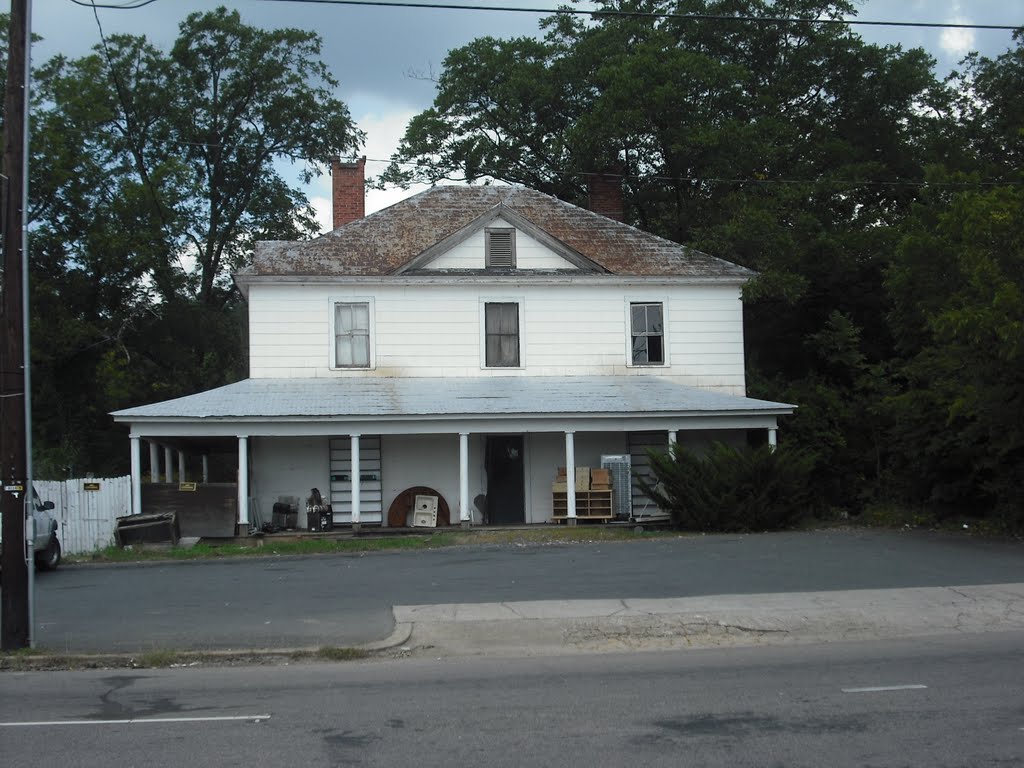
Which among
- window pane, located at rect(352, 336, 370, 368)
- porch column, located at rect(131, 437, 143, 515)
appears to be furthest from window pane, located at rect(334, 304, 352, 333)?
porch column, located at rect(131, 437, 143, 515)

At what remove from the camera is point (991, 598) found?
41.5 ft

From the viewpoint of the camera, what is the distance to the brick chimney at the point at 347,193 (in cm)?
2823

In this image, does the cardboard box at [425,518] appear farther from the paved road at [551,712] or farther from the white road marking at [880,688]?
the white road marking at [880,688]

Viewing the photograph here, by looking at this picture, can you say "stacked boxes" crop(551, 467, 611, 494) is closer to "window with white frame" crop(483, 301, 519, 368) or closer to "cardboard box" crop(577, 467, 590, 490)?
"cardboard box" crop(577, 467, 590, 490)

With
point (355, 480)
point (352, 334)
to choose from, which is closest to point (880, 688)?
point (355, 480)

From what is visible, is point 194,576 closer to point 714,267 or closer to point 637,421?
point 637,421

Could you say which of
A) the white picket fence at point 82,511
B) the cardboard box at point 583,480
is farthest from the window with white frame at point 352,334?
the white picket fence at point 82,511

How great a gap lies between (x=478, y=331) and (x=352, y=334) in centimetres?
300

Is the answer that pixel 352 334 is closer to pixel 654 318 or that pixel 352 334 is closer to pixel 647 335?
pixel 647 335

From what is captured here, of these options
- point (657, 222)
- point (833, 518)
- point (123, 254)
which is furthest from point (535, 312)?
Result: point (123, 254)

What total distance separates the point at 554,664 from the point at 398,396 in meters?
13.9

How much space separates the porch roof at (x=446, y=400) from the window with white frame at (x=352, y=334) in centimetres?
50

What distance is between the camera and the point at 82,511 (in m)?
20.4

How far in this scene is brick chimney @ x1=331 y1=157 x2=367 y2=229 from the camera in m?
28.2
